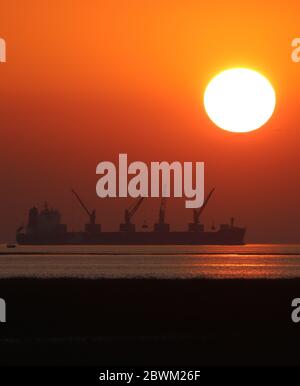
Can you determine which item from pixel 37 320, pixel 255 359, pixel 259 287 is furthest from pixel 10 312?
pixel 259 287

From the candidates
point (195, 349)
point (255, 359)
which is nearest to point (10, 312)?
point (195, 349)

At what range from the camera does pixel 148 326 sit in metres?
43.6

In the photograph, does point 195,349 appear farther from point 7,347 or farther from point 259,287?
point 259,287

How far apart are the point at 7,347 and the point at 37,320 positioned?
7039mm

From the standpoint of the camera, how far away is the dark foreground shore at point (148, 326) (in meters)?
35.4

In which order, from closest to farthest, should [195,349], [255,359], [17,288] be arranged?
1. [255,359]
2. [195,349]
3. [17,288]

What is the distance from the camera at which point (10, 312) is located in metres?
46.8

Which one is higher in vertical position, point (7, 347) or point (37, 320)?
point (37, 320)

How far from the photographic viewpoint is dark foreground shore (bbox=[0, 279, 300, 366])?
3538cm
